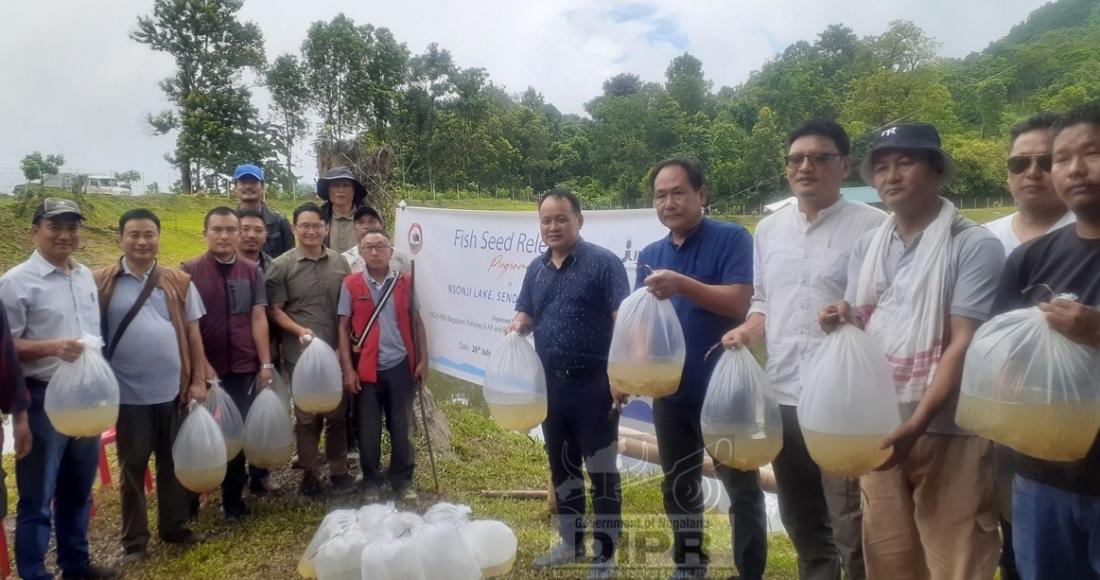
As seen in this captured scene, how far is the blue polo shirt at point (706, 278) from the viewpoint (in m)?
2.74

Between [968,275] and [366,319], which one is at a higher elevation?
[968,275]

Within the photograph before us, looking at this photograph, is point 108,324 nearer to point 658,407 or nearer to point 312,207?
point 312,207

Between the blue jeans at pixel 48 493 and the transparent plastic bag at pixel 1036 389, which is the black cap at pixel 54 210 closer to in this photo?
the blue jeans at pixel 48 493

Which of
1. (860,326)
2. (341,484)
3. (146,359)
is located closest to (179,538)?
(341,484)

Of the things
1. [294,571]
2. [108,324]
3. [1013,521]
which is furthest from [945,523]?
[108,324]

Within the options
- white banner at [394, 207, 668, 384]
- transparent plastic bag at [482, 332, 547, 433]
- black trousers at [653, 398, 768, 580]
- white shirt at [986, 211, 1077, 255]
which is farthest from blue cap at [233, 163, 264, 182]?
white shirt at [986, 211, 1077, 255]

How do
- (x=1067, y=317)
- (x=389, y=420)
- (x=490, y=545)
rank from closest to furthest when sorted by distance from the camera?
(x=1067, y=317), (x=490, y=545), (x=389, y=420)

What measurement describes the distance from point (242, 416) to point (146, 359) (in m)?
0.69

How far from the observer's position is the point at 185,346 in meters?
3.59

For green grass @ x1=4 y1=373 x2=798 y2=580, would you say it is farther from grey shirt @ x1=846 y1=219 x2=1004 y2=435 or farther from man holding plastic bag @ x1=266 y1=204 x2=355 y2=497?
grey shirt @ x1=846 y1=219 x2=1004 y2=435

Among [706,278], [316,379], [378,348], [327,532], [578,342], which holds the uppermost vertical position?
[706,278]

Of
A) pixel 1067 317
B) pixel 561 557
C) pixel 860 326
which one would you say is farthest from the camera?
pixel 561 557

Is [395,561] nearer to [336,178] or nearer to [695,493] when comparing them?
[695,493]

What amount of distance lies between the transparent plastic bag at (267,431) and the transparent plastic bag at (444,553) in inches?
62.8
